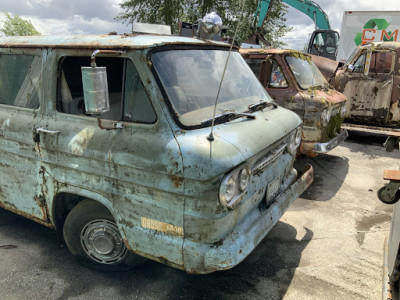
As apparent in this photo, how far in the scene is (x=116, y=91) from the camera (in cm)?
289

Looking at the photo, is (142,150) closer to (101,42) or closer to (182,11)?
(101,42)

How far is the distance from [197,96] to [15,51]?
6.21 feet

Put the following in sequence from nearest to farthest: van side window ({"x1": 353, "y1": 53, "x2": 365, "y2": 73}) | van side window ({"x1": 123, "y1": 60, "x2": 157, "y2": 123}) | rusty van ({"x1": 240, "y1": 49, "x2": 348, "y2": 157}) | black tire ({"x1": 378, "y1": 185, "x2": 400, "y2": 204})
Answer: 1. black tire ({"x1": 378, "y1": 185, "x2": 400, "y2": 204})
2. van side window ({"x1": 123, "y1": 60, "x2": 157, "y2": 123})
3. rusty van ({"x1": 240, "y1": 49, "x2": 348, "y2": 157})
4. van side window ({"x1": 353, "y1": 53, "x2": 365, "y2": 73})

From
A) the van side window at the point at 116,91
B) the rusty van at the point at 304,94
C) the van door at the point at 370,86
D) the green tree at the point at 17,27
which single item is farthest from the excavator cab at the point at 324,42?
the green tree at the point at 17,27

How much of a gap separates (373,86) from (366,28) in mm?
5672

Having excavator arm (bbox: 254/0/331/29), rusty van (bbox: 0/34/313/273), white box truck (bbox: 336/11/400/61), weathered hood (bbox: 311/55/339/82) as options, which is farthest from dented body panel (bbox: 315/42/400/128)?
excavator arm (bbox: 254/0/331/29)

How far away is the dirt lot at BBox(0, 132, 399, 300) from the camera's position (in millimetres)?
2789

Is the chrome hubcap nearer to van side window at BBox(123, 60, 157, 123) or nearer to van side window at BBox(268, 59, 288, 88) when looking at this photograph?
van side window at BBox(123, 60, 157, 123)

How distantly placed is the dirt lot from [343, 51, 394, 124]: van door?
12.6ft

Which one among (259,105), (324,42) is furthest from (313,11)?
(259,105)

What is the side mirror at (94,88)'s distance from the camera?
84.5 inches

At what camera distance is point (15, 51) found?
312cm

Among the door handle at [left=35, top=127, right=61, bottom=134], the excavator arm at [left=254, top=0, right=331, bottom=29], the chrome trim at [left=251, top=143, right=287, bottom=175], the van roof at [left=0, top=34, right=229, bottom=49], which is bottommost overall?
the chrome trim at [left=251, top=143, right=287, bottom=175]

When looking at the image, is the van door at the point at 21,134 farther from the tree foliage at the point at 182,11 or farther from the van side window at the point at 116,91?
the tree foliage at the point at 182,11
